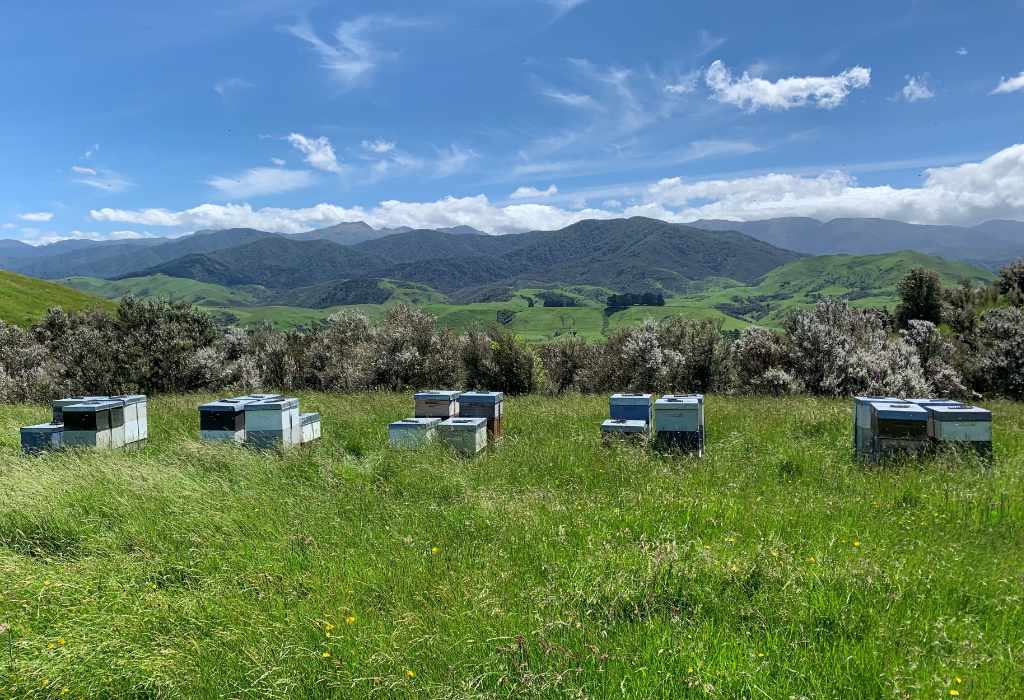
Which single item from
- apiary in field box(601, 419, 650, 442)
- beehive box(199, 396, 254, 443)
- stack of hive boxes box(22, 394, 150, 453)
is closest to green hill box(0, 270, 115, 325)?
stack of hive boxes box(22, 394, 150, 453)

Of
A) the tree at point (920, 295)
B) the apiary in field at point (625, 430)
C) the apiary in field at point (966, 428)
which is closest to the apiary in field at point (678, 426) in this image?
the apiary in field at point (625, 430)

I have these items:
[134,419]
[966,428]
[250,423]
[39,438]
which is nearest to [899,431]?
[966,428]

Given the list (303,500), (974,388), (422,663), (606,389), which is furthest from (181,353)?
(974,388)

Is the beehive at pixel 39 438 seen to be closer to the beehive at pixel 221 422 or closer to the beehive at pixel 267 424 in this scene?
the beehive at pixel 221 422

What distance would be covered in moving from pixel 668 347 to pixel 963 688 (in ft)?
85.3

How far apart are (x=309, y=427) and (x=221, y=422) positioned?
1.63 metres

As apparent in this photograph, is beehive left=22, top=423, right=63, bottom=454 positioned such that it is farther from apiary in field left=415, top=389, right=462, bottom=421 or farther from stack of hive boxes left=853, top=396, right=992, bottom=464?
stack of hive boxes left=853, top=396, right=992, bottom=464

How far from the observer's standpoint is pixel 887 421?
31.3 ft

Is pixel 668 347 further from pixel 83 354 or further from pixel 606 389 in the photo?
pixel 83 354

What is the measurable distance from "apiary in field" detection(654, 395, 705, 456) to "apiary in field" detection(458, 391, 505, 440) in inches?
126

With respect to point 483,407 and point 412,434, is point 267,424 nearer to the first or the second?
point 412,434

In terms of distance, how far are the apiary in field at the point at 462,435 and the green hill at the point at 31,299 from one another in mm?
86702

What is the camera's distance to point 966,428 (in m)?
9.23

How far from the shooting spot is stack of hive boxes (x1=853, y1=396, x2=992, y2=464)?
9.20m
